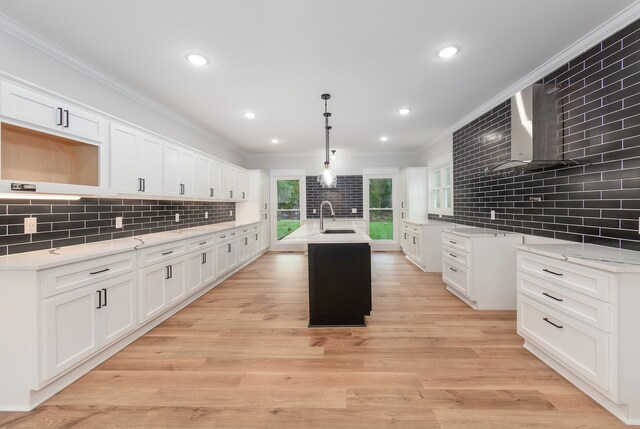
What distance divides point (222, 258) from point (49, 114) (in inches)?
109

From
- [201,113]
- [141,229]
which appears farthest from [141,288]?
[201,113]

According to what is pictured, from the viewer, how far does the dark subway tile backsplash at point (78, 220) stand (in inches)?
80.7

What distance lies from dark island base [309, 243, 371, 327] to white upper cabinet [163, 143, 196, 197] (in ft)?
6.43

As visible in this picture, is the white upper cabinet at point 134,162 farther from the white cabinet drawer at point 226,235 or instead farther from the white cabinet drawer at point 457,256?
the white cabinet drawer at point 457,256

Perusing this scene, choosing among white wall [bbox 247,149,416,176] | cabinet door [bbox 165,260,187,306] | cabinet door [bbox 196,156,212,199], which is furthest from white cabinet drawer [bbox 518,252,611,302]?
white wall [bbox 247,149,416,176]

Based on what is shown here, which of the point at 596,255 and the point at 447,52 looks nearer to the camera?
the point at 596,255

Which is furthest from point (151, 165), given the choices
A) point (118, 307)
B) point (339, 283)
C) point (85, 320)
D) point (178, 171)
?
point (339, 283)

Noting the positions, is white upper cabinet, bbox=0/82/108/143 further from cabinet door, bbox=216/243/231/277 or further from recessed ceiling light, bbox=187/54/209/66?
cabinet door, bbox=216/243/231/277

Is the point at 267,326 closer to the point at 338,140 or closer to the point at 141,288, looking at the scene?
the point at 141,288

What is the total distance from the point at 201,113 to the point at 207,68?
143 cm

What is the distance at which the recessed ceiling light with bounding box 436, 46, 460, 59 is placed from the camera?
243 cm

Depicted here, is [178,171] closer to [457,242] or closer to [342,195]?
[457,242]

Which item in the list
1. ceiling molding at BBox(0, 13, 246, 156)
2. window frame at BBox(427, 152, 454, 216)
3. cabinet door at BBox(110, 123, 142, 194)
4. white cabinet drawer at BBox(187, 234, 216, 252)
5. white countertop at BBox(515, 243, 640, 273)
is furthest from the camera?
window frame at BBox(427, 152, 454, 216)

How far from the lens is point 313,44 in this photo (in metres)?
2.36
